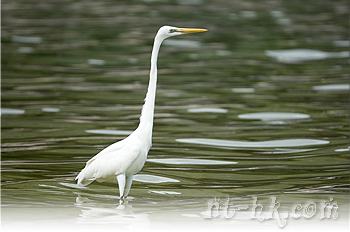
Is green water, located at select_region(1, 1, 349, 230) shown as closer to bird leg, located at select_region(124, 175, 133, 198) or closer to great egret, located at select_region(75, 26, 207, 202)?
bird leg, located at select_region(124, 175, 133, 198)

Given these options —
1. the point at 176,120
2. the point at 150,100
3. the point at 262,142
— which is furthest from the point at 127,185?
the point at 176,120

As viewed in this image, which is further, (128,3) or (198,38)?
(128,3)

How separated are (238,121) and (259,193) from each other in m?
3.97

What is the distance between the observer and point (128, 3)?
30.4m

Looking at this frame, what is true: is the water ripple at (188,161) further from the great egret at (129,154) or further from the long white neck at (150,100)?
the long white neck at (150,100)

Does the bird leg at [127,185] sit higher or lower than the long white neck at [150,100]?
lower

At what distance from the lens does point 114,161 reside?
268 inches

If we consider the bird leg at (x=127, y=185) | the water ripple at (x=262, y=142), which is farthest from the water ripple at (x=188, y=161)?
the bird leg at (x=127, y=185)

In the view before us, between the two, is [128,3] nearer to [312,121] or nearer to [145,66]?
[145,66]

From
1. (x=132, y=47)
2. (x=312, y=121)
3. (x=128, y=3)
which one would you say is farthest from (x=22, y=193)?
(x=128, y=3)

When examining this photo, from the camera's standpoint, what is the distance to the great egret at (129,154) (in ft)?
22.2

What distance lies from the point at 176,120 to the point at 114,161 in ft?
15.4

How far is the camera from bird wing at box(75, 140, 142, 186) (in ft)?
22.1

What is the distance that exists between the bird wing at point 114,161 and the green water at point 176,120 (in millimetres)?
365
